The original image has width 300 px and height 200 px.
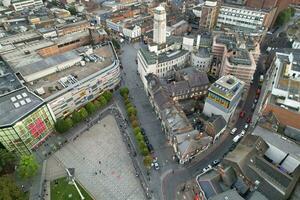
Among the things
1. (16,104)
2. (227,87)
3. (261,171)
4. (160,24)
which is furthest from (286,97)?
(16,104)

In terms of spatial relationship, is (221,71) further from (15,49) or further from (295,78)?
(15,49)

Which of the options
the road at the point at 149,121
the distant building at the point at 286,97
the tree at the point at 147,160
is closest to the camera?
the tree at the point at 147,160

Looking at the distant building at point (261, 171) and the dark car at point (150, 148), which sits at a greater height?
the distant building at point (261, 171)

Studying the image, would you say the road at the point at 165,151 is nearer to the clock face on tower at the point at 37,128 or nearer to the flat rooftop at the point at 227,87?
the flat rooftop at the point at 227,87

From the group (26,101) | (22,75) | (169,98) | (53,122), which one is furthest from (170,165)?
(22,75)

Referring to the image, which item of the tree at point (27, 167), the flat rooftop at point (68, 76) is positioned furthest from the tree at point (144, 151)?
the flat rooftop at point (68, 76)

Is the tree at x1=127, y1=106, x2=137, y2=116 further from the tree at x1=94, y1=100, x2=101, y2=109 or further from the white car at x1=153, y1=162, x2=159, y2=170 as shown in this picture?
the white car at x1=153, y1=162, x2=159, y2=170
